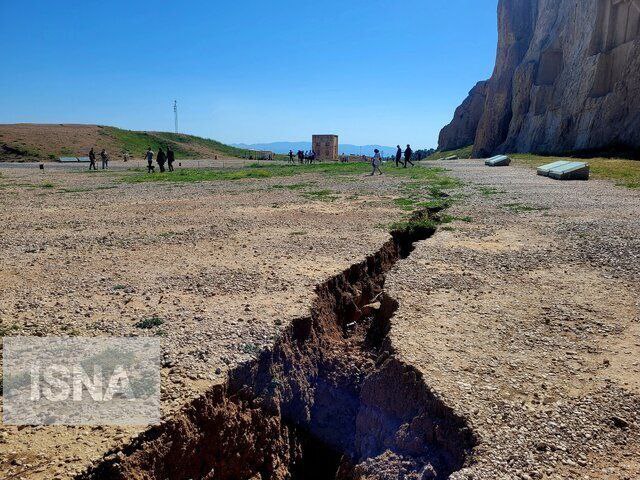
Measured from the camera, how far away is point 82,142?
64.0 metres

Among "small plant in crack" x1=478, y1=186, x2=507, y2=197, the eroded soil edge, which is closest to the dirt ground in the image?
the eroded soil edge

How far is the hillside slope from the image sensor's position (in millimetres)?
55938

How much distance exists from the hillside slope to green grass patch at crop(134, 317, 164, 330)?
188 ft

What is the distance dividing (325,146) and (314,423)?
5922 cm

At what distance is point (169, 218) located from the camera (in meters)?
14.2

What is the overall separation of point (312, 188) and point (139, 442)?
19.3 meters

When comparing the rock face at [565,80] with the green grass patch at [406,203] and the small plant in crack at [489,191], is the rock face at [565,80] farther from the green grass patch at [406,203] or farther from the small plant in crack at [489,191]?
the green grass patch at [406,203]

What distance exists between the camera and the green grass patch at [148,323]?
603 cm

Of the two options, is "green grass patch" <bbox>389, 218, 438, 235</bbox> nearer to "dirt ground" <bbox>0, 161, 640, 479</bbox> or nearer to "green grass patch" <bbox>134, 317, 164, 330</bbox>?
"dirt ground" <bbox>0, 161, 640, 479</bbox>

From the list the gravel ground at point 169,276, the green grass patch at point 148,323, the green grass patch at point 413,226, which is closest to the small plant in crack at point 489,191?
the gravel ground at point 169,276

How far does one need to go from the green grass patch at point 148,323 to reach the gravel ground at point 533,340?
3036 millimetres

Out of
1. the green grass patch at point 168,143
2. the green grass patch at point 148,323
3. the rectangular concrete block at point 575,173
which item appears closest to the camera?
the green grass patch at point 148,323

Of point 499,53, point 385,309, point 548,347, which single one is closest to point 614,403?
point 548,347

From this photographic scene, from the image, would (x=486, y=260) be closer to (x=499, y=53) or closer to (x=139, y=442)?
(x=139, y=442)
